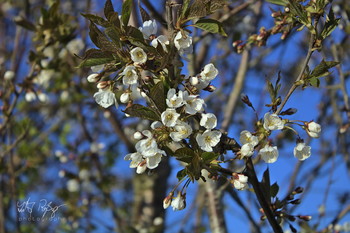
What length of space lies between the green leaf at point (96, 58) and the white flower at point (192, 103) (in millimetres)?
260

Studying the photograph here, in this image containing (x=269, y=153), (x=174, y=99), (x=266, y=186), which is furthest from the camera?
Result: (x=266, y=186)

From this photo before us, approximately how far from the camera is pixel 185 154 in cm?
118

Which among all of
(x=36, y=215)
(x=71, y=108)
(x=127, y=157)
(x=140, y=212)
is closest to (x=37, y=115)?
(x=71, y=108)

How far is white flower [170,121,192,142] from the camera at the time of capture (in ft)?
3.82

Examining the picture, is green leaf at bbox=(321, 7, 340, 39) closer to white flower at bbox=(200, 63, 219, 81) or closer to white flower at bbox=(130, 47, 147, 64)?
white flower at bbox=(200, 63, 219, 81)

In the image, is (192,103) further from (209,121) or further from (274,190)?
(274,190)

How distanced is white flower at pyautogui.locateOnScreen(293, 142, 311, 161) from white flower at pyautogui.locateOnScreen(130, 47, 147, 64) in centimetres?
56

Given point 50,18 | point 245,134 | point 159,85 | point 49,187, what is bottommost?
point 49,187

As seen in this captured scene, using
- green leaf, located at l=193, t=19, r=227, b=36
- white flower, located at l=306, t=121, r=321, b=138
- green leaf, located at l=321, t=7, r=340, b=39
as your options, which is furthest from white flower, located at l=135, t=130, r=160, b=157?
green leaf, located at l=321, t=7, r=340, b=39

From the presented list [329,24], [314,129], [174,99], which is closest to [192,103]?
[174,99]

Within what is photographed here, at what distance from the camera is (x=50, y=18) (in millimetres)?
2408

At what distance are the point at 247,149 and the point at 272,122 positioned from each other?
13 cm

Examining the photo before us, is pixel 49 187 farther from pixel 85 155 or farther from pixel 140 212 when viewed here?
pixel 85 155

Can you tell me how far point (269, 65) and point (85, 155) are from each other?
2069mm
